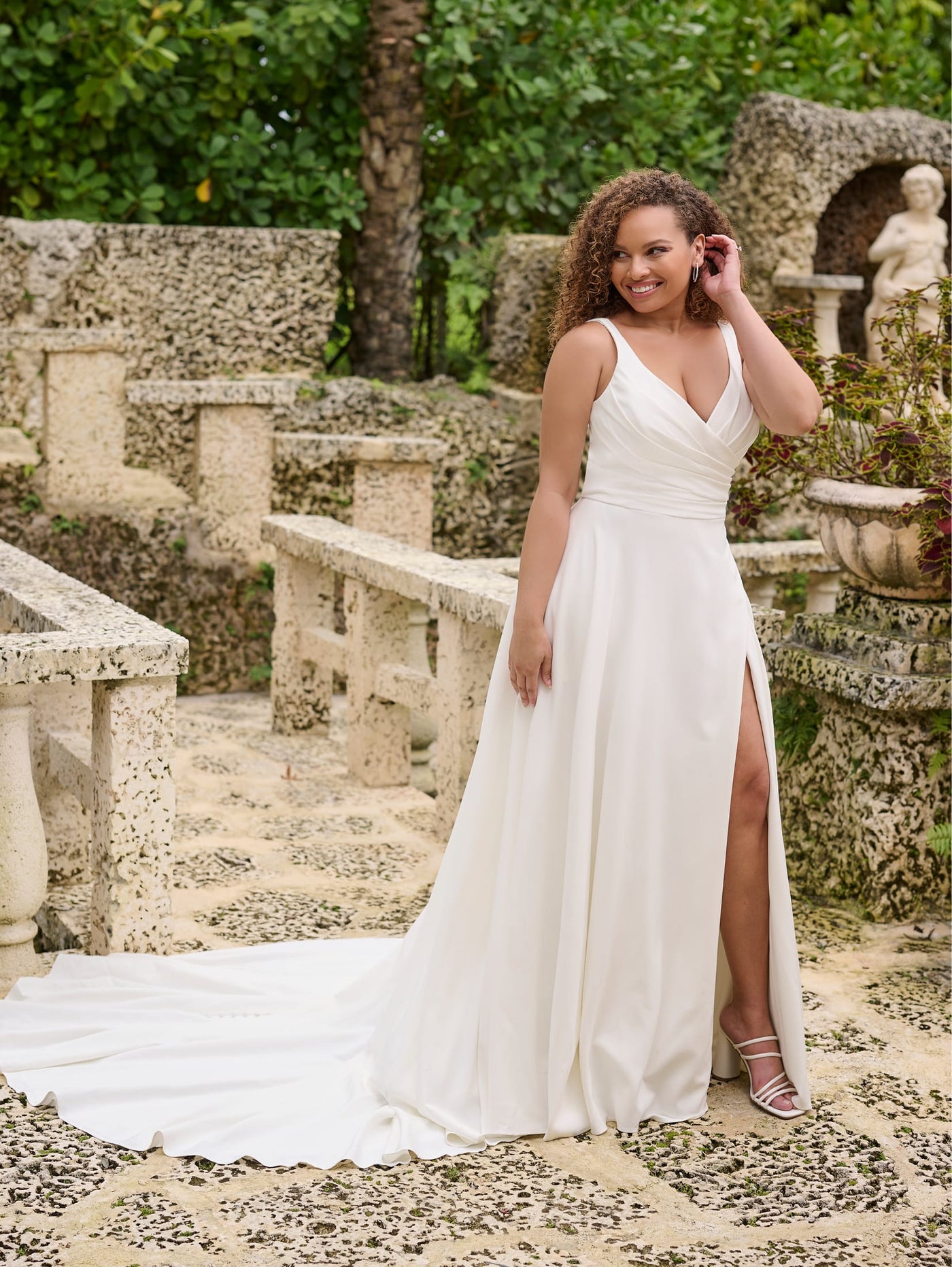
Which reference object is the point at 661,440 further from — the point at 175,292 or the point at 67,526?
the point at 175,292

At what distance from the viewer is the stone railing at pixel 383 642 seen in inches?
193

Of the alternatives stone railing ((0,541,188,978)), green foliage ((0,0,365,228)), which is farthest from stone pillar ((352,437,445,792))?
stone railing ((0,541,188,978))

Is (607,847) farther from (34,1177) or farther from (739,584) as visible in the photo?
(34,1177)

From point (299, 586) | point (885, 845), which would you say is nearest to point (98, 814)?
point (885, 845)

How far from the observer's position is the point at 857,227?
9.71 m

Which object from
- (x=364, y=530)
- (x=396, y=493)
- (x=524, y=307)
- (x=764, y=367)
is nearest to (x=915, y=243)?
(x=524, y=307)

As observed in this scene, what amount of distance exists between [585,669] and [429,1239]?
1.13 metres

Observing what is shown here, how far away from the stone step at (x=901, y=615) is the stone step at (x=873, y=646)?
0.08ft

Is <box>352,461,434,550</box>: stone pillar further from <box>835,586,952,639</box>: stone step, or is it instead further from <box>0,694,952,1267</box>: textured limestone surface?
<box>0,694,952,1267</box>: textured limestone surface

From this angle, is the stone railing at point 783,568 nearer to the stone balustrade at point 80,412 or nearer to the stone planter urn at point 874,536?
the stone planter urn at point 874,536

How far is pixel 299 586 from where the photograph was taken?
6273mm

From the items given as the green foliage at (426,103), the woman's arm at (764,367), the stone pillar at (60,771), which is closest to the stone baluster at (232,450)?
the green foliage at (426,103)

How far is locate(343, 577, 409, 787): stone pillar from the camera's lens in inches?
222

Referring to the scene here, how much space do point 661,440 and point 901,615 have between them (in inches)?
64.3
